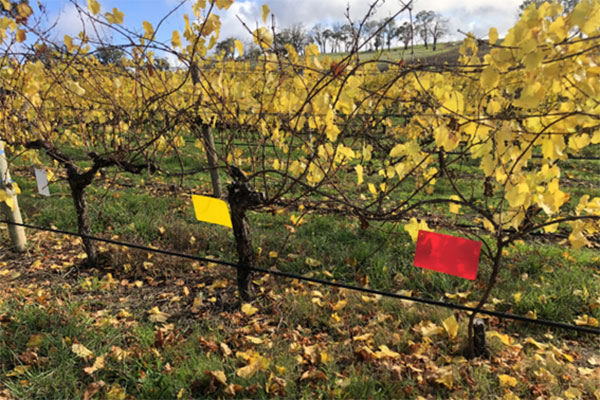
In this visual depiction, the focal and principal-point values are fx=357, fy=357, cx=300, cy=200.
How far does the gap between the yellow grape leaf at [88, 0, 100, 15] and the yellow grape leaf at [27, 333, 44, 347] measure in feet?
5.57

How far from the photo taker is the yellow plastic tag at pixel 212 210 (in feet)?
6.68

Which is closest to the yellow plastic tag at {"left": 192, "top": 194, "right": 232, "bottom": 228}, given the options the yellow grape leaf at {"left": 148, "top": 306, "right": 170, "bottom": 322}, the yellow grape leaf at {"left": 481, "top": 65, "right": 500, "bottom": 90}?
the yellow grape leaf at {"left": 148, "top": 306, "right": 170, "bottom": 322}

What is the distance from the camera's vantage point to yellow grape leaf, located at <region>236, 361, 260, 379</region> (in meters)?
1.63

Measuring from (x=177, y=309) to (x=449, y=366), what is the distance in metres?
1.64

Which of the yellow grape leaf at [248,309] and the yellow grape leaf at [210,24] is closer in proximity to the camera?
the yellow grape leaf at [210,24]

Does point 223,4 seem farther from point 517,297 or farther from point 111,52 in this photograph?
point 517,297

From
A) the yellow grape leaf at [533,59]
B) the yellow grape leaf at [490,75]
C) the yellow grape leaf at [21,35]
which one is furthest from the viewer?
the yellow grape leaf at [21,35]

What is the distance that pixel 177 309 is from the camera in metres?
2.33

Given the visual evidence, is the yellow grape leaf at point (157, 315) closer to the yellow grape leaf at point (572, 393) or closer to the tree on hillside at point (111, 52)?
the tree on hillside at point (111, 52)

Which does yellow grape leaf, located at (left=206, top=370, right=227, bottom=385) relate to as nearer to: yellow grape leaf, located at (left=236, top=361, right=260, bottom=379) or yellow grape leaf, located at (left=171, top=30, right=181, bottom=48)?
yellow grape leaf, located at (left=236, top=361, right=260, bottom=379)

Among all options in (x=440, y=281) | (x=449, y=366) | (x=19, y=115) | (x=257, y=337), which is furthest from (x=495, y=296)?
(x=19, y=115)

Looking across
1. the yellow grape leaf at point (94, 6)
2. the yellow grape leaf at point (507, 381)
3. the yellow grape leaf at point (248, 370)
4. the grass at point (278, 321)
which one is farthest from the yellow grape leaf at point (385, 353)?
the yellow grape leaf at point (94, 6)

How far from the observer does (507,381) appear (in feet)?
5.21

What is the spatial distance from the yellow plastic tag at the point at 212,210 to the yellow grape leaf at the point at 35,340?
1059 mm
